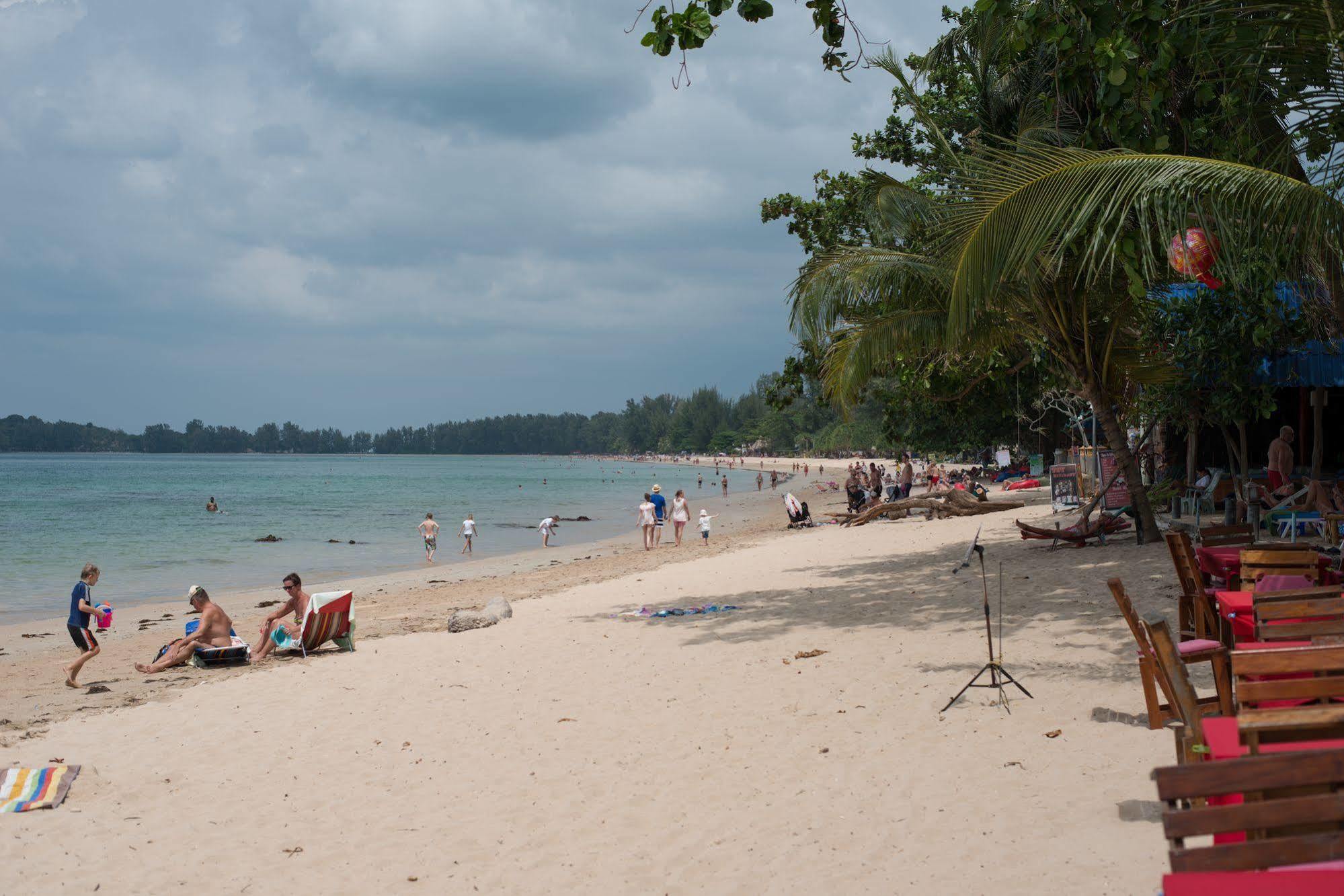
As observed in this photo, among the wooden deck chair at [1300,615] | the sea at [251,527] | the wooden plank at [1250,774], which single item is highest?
the wooden plank at [1250,774]

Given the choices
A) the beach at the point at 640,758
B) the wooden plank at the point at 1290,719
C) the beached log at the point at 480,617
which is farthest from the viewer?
the beached log at the point at 480,617

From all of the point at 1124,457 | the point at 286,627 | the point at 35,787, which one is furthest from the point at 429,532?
the point at 35,787

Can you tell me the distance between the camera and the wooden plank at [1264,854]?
177 cm

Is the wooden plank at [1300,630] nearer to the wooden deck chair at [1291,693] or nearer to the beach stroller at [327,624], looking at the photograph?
the wooden deck chair at [1291,693]

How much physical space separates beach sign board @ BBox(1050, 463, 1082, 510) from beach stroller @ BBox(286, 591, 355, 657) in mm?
12753

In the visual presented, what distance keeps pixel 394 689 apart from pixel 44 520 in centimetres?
4216

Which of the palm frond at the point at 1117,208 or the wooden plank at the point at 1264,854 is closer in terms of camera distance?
the wooden plank at the point at 1264,854

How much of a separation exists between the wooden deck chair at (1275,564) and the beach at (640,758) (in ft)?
3.11

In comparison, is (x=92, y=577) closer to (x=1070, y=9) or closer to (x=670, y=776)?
(x=670, y=776)

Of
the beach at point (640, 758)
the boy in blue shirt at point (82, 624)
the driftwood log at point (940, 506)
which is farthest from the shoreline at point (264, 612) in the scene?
the driftwood log at point (940, 506)

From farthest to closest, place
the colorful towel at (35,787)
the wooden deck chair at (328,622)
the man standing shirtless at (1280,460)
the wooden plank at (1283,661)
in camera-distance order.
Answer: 1. the man standing shirtless at (1280,460)
2. the wooden deck chair at (328,622)
3. the colorful towel at (35,787)
4. the wooden plank at (1283,661)

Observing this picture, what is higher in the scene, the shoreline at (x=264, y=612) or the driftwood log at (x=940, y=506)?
the driftwood log at (x=940, y=506)

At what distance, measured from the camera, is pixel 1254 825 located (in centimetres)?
176

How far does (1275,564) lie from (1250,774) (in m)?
4.19
